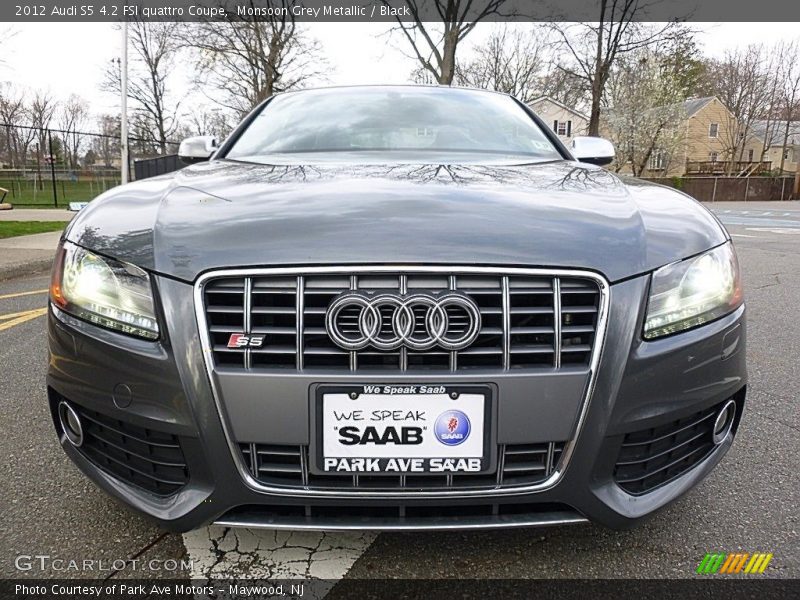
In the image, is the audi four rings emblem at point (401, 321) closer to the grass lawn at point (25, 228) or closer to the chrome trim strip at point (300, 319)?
the chrome trim strip at point (300, 319)

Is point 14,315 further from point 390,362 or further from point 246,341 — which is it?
point 390,362

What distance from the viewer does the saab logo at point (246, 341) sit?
133 centimetres

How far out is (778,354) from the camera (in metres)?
3.59

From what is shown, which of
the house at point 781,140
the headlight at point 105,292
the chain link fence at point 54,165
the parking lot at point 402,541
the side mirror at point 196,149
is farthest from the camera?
the house at point 781,140

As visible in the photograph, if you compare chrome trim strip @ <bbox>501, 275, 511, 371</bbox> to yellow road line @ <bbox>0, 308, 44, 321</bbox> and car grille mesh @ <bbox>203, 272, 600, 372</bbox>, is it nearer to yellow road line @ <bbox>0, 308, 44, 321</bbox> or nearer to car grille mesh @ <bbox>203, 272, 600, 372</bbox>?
car grille mesh @ <bbox>203, 272, 600, 372</bbox>

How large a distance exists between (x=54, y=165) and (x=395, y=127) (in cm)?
1804

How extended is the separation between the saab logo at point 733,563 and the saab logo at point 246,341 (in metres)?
1.31

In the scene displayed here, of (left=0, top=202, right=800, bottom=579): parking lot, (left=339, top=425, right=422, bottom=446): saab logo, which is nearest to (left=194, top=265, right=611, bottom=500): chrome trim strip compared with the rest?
(left=339, top=425, right=422, bottom=446): saab logo

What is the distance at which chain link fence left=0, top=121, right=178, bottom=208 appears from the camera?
17.0 m

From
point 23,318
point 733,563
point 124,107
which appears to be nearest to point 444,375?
point 733,563

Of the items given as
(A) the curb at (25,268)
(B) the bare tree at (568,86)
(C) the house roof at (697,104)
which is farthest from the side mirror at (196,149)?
(C) the house roof at (697,104)

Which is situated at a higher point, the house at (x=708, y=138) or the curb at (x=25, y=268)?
the house at (x=708, y=138)

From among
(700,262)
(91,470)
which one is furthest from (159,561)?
(700,262)

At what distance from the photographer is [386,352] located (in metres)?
1.32
